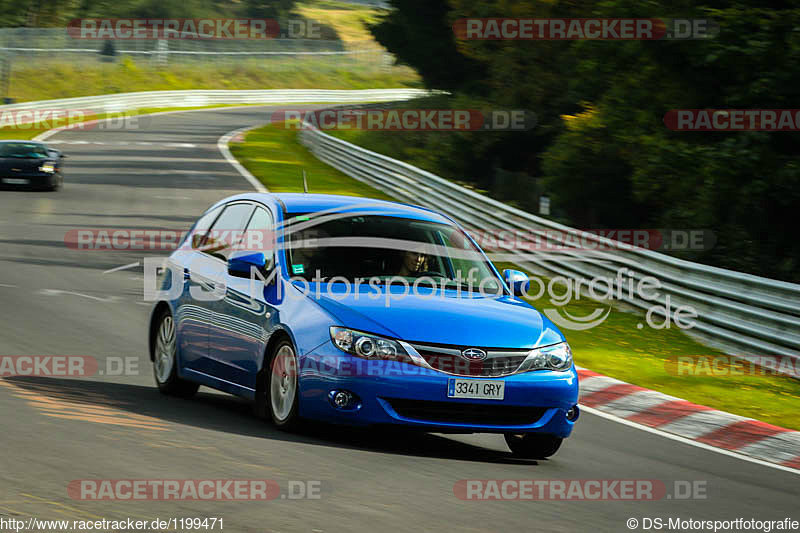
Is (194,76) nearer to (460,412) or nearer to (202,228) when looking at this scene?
(202,228)

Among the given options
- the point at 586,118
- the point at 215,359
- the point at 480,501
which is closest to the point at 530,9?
the point at 586,118

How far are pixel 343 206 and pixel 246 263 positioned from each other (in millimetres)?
947

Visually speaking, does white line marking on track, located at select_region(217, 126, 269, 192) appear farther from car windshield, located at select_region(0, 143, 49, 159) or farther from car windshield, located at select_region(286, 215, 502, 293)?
car windshield, located at select_region(286, 215, 502, 293)

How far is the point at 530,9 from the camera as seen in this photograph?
34406 mm

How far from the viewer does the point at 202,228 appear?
32.7 ft

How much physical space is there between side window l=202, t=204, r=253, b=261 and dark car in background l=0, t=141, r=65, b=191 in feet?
71.9

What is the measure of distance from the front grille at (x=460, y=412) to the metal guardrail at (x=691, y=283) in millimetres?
7277

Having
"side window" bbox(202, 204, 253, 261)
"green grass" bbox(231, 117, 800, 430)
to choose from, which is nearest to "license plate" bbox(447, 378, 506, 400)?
"side window" bbox(202, 204, 253, 261)

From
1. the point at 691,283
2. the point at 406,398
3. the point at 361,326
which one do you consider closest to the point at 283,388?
the point at 361,326

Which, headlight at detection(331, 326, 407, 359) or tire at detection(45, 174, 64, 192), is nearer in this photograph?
headlight at detection(331, 326, 407, 359)

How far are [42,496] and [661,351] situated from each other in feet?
34.1

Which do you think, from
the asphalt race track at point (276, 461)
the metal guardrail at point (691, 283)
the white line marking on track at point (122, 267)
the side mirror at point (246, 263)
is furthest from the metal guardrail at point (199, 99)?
the side mirror at point (246, 263)

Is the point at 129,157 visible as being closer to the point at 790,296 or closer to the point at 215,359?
the point at 790,296

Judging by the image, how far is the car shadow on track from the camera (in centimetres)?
801
